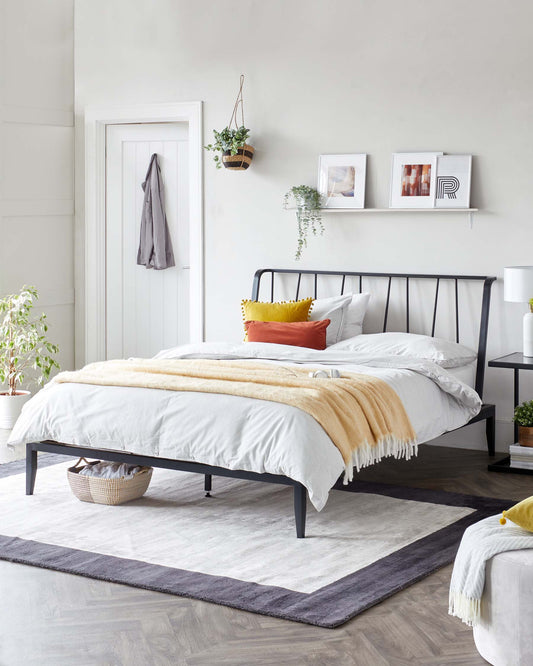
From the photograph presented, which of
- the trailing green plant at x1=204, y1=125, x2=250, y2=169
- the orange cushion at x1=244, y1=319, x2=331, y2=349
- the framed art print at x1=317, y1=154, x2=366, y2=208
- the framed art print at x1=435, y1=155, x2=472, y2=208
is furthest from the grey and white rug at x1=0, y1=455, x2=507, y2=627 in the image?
the trailing green plant at x1=204, y1=125, x2=250, y2=169

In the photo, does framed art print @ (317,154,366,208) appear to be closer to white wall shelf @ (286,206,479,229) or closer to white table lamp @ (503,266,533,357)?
white wall shelf @ (286,206,479,229)

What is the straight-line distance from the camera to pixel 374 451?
4441 millimetres

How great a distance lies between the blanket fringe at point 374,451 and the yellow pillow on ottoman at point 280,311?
153 cm

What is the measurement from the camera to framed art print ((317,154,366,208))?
6309mm

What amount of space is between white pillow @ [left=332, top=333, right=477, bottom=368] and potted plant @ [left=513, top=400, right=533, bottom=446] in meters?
0.44

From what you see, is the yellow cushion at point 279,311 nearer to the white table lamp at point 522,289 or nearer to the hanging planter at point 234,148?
the hanging planter at point 234,148

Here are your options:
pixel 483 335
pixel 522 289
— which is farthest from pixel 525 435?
pixel 522 289

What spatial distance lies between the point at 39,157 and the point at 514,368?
12.3 ft

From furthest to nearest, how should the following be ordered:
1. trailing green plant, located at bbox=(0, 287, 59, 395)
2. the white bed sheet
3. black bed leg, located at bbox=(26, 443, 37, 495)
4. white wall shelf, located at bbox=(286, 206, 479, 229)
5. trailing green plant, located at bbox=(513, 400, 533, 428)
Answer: trailing green plant, located at bbox=(0, 287, 59, 395) < white wall shelf, located at bbox=(286, 206, 479, 229) < the white bed sheet < trailing green plant, located at bbox=(513, 400, 533, 428) < black bed leg, located at bbox=(26, 443, 37, 495)

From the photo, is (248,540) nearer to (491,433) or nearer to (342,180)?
(491,433)

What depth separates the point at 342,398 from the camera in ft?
14.4

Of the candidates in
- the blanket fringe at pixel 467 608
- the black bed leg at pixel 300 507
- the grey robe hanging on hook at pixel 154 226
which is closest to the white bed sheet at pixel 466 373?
the black bed leg at pixel 300 507

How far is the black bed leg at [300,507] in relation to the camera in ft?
13.4

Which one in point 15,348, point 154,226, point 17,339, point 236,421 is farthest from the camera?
point 154,226
